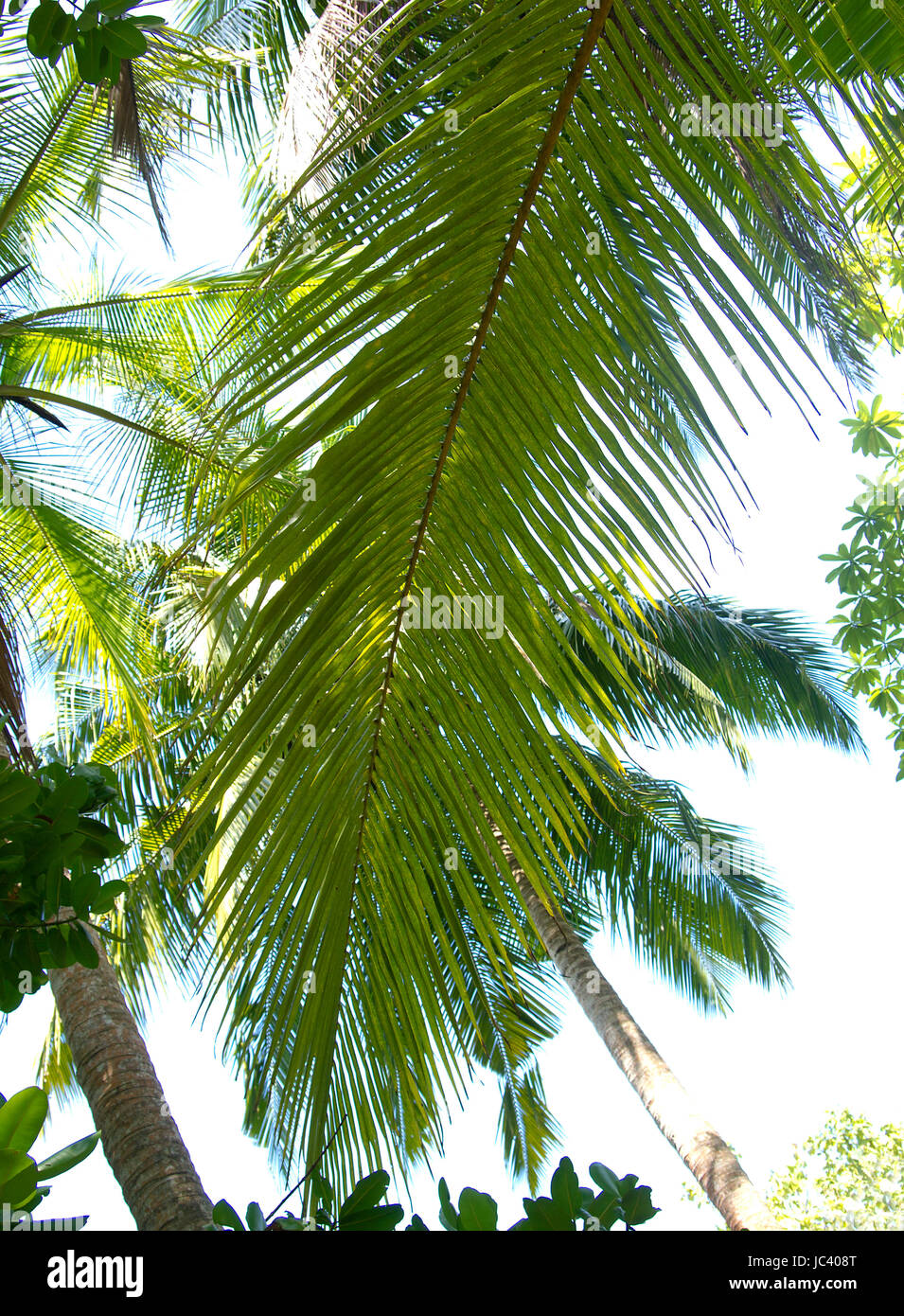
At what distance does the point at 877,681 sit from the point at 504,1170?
559cm

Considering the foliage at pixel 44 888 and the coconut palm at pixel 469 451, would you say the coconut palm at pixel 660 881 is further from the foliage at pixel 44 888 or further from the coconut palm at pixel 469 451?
the coconut palm at pixel 469 451

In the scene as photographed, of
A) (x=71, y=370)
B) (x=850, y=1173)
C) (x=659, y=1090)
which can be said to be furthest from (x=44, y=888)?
(x=850, y=1173)

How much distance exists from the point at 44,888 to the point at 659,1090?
5524 millimetres

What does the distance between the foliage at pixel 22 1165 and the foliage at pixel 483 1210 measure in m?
0.19

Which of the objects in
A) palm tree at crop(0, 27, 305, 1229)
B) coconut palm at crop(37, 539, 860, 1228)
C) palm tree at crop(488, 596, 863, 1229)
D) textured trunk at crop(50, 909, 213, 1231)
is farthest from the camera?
coconut palm at crop(37, 539, 860, 1228)

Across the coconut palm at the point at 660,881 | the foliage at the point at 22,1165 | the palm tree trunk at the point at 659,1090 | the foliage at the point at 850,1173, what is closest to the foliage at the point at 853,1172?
the foliage at the point at 850,1173

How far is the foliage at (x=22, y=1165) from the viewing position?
87 centimetres

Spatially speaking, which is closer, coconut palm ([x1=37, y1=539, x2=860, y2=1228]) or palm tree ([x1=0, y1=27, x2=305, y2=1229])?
palm tree ([x1=0, y1=27, x2=305, y2=1229])

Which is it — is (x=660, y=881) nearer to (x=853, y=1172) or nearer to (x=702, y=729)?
(x=702, y=729)

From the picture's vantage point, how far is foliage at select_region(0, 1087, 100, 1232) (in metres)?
0.87

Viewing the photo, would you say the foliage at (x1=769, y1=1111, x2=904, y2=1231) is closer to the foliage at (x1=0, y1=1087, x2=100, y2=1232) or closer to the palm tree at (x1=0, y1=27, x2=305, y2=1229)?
the palm tree at (x1=0, y1=27, x2=305, y2=1229)

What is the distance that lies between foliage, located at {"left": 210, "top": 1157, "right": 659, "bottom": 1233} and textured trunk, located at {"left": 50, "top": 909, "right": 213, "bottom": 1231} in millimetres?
936

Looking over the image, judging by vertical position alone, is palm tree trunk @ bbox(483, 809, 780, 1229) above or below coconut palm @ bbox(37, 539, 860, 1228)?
below

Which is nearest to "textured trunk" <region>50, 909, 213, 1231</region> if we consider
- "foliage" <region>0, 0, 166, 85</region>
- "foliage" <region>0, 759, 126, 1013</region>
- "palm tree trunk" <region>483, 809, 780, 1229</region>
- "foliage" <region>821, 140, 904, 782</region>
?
"foliage" <region>0, 759, 126, 1013</region>
